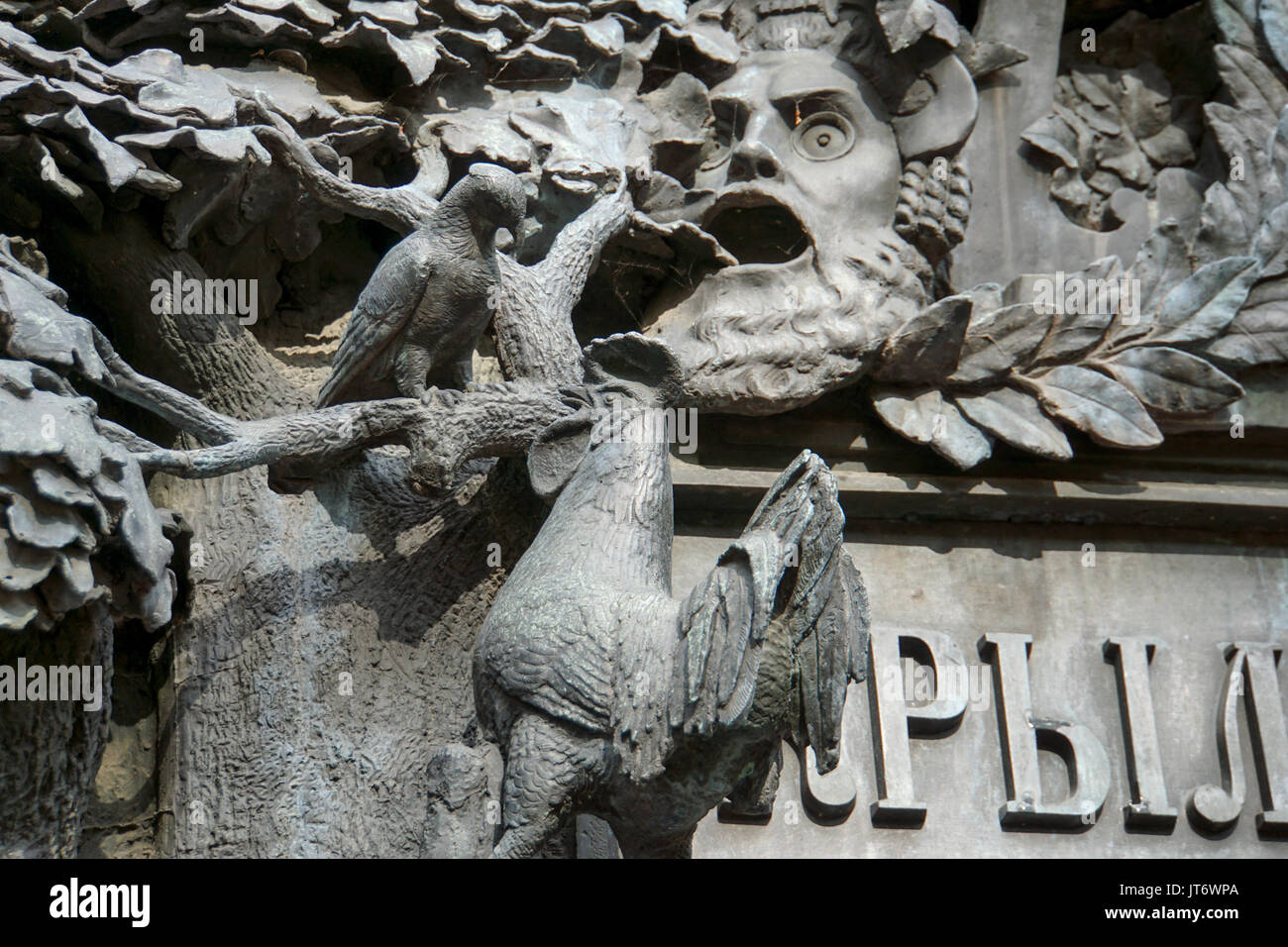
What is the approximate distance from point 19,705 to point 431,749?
2.13 ft

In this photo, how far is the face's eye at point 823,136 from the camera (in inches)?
135

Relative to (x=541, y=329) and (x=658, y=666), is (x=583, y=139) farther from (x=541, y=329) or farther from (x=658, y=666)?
(x=658, y=666)

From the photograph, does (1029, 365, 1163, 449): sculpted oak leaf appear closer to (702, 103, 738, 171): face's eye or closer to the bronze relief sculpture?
the bronze relief sculpture

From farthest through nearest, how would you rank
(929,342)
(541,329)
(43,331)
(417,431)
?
(929,342) < (541,329) < (417,431) < (43,331)

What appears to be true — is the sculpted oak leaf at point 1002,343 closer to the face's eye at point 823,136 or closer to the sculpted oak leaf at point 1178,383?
the sculpted oak leaf at point 1178,383

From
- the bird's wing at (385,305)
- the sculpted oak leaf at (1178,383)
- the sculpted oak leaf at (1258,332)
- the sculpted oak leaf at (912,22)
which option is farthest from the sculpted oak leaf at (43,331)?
the sculpted oak leaf at (1258,332)

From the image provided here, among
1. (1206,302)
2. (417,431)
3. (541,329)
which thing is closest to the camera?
(417,431)

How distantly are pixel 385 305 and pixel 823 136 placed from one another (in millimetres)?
1102

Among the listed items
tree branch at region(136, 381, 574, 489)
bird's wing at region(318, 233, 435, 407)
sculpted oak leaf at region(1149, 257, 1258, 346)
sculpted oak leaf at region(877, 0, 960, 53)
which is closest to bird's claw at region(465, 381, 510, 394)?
tree branch at region(136, 381, 574, 489)

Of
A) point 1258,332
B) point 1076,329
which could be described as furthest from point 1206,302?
point 1076,329

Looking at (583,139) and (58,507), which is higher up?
(583,139)

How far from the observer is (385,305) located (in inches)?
107

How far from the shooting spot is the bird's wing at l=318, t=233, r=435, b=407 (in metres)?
2.70
